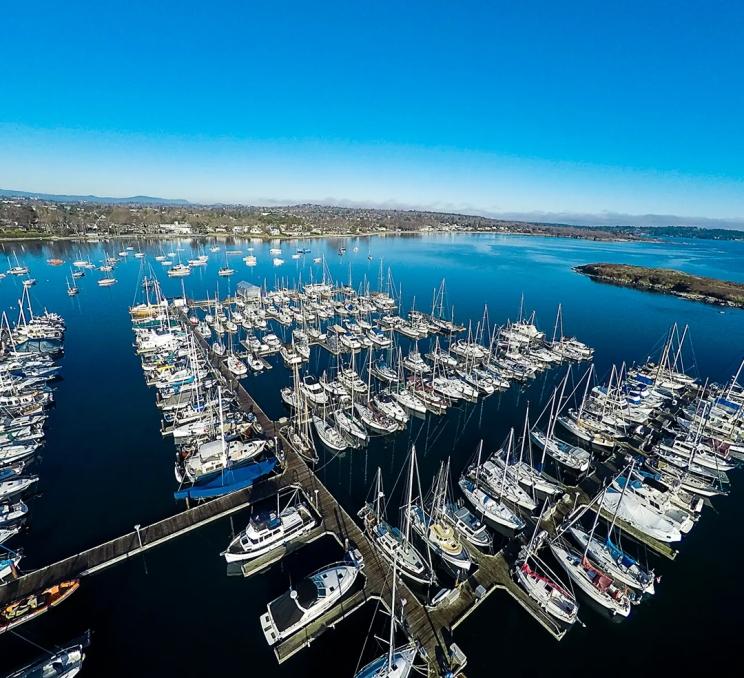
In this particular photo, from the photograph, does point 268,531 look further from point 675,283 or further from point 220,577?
point 675,283

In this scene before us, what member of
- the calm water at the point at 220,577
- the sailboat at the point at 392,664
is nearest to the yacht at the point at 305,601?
the calm water at the point at 220,577

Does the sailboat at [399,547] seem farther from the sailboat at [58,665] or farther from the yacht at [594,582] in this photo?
the sailboat at [58,665]

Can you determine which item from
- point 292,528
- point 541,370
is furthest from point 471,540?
point 541,370

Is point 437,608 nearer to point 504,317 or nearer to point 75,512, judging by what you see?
point 75,512

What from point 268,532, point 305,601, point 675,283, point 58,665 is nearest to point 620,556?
point 305,601

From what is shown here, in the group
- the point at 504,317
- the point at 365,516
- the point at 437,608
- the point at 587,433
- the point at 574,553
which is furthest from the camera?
the point at 504,317

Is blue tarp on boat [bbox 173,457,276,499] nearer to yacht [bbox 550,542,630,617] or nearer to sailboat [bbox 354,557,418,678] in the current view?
sailboat [bbox 354,557,418,678]
